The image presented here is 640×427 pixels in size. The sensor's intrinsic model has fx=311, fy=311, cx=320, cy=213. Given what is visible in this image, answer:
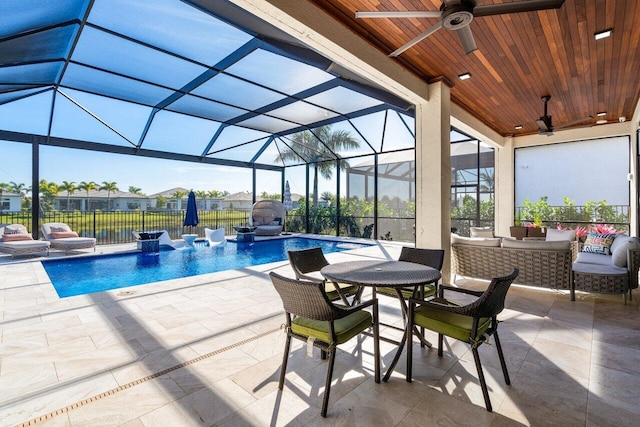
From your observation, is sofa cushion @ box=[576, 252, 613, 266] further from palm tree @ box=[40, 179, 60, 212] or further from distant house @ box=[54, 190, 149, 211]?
distant house @ box=[54, 190, 149, 211]

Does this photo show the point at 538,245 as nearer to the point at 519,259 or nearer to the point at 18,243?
the point at 519,259

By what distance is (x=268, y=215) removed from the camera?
41.3 ft

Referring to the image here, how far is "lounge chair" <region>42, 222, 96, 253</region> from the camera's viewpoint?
7.50 m

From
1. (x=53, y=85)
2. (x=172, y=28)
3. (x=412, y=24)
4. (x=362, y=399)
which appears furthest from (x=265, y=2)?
(x=53, y=85)

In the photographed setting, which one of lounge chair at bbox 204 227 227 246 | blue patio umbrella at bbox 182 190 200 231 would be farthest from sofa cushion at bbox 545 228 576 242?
blue patio umbrella at bbox 182 190 200 231

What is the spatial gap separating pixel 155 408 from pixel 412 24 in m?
4.19

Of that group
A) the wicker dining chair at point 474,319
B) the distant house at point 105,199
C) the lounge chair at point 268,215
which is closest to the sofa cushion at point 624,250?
the wicker dining chair at point 474,319

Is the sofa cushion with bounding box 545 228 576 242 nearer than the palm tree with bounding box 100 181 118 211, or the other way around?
the sofa cushion with bounding box 545 228 576 242

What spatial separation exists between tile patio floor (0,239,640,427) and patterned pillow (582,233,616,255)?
1.90m

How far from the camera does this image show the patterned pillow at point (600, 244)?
17.3 feet

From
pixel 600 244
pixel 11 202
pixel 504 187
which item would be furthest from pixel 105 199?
pixel 600 244

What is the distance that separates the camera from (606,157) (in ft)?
26.6

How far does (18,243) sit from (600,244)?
11720mm

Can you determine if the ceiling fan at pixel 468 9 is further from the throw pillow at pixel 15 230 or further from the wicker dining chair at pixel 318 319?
the throw pillow at pixel 15 230
